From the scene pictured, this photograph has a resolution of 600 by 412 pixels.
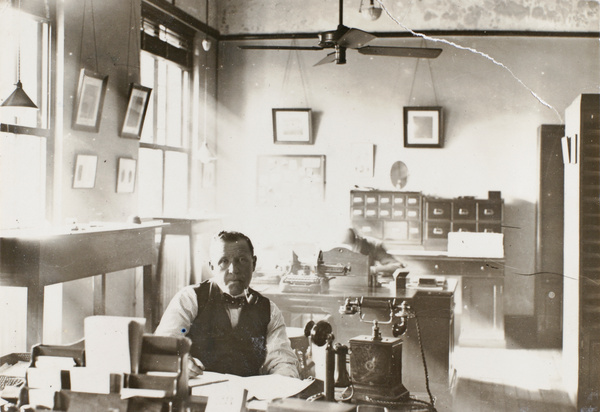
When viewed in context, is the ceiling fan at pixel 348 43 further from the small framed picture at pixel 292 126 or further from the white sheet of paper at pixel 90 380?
the white sheet of paper at pixel 90 380

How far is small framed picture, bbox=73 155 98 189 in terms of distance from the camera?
4.80 m

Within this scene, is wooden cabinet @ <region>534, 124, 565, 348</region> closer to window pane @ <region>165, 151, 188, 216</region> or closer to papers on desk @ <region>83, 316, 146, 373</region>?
window pane @ <region>165, 151, 188, 216</region>

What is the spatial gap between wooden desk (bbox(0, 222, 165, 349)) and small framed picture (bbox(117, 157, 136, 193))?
87 cm

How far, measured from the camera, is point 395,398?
81.9 inches

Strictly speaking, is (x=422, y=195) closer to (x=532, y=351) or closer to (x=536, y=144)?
(x=536, y=144)

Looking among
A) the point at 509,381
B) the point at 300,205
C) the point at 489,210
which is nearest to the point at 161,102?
the point at 300,205

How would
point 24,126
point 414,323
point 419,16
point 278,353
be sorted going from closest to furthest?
point 278,353
point 414,323
point 24,126
point 419,16

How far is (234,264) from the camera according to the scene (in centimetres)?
240

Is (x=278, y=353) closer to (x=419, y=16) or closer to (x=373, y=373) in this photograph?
(x=373, y=373)

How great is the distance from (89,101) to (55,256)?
1.70m

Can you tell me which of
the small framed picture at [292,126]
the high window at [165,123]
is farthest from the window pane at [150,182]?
the small framed picture at [292,126]

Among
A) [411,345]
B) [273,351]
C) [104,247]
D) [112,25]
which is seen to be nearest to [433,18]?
[112,25]

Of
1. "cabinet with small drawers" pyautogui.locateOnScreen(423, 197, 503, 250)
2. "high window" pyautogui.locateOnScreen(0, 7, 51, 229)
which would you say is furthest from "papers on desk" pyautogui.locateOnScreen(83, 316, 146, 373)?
"cabinet with small drawers" pyautogui.locateOnScreen(423, 197, 503, 250)

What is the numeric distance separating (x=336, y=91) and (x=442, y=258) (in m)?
2.43
